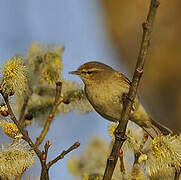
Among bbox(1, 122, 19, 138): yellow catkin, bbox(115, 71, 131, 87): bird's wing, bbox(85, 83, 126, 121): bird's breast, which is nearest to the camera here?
bbox(1, 122, 19, 138): yellow catkin

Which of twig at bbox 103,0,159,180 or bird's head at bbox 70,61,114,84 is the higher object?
twig at bbox 103,0,159,180

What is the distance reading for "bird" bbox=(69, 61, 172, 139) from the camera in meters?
2.51

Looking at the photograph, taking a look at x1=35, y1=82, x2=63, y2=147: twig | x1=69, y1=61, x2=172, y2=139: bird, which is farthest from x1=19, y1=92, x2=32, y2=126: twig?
x1=69, y1=61, x2=172, y2=139: bird

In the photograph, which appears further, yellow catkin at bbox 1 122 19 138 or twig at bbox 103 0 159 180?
yellow catkin at bbox 1 122 19 138

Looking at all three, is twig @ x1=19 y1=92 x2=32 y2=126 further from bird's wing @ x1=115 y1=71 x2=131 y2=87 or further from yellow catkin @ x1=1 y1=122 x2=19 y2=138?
bird's wing @ x1=115 y1=71 x2=131 y2=87

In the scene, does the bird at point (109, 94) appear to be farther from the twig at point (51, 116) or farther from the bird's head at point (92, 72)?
the twig at point (51, 116)

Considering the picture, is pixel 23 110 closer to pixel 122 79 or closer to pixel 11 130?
pixel 11 130

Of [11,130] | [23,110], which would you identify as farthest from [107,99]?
[11,130]

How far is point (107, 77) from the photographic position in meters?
2.70

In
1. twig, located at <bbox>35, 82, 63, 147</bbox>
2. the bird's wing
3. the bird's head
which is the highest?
twig, located at <bbox>35, 82, 63, 147</bbox>

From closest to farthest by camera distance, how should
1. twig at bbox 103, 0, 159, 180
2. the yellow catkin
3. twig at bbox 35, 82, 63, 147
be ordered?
twig at bbox 103, 0, 159, 180 < the yellow catkin < twig at bbox 35, 82, 63, 147

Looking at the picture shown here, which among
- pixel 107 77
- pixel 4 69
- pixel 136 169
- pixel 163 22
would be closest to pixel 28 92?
pixel 4 69

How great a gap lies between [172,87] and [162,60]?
1.31 feet

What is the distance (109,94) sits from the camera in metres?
2.53
